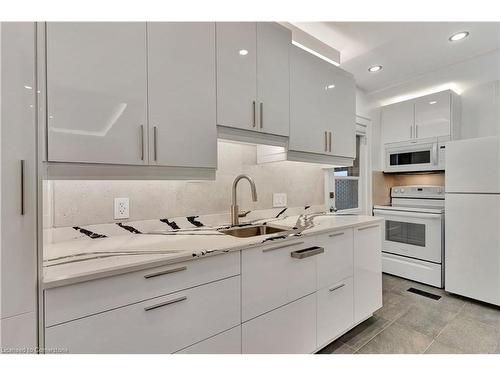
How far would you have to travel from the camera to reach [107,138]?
1.04 metres

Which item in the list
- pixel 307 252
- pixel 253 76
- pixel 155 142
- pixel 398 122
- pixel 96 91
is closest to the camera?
pixel 96 91

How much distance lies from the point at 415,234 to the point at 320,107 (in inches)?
79.3

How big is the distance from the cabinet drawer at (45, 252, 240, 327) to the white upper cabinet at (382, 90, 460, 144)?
2.93 meters

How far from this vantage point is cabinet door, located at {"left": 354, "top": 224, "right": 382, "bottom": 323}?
1.78m

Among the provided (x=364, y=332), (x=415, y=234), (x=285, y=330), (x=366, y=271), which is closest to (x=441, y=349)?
(x=364, y=332)

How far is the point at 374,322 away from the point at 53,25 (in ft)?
9.08

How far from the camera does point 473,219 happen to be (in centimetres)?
222

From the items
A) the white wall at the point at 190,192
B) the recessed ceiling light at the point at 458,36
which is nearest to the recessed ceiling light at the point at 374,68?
the recessed ceiling light at the point at 458,36

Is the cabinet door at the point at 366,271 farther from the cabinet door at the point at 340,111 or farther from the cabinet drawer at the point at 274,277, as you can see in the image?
the cabinet door at the point at 340,111

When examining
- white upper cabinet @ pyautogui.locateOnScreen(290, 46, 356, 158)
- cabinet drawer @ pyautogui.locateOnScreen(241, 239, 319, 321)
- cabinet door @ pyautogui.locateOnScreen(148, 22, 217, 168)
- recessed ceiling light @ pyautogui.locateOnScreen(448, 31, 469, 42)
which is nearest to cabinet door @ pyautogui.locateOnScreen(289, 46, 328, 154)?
white upper cabinet @ pyautogui.locateOnScreen(290, 46, 356, 158)

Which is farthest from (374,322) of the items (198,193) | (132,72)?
(132,72)

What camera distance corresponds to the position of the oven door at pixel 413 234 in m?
2.57

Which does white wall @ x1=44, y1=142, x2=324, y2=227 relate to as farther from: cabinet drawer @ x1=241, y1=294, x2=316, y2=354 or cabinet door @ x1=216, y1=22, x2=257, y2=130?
cabinet drawer @ x1=241, y1=294, x2=316, y2=354

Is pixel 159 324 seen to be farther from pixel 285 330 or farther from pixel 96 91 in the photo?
pixel 96 91
